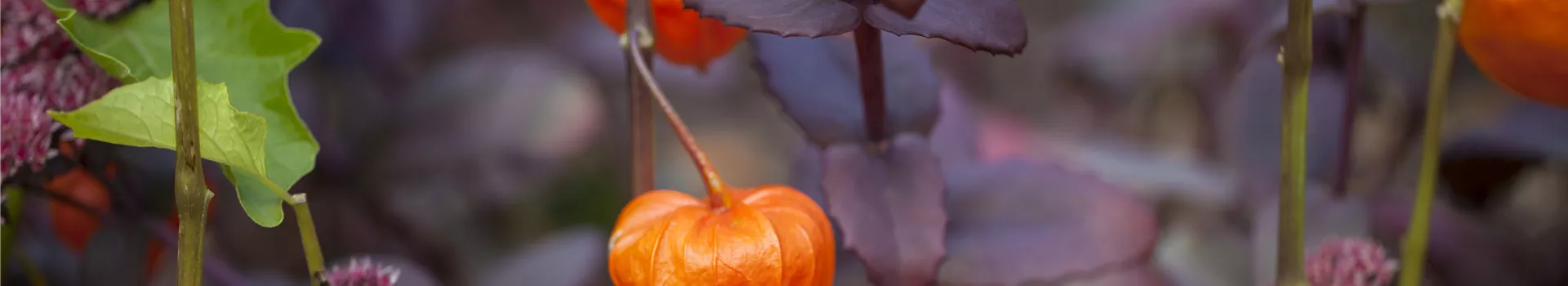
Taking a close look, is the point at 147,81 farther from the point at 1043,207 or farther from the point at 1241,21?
the point at 1241,21

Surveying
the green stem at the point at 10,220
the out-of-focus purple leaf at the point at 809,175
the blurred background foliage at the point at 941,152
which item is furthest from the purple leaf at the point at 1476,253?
the green stem at the point at 10,220

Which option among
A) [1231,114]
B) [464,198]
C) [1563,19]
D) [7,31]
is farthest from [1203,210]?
[7,31]

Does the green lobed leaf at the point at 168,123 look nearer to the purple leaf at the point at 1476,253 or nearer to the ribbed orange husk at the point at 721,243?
the ribbed orange husk at the point at 721,243

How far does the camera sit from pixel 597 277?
411mm

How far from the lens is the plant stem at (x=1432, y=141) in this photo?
0.91 ft

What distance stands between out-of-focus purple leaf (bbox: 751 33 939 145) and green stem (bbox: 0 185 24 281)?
218 millimetres

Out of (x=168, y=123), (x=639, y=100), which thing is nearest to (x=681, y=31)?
(x=639, y=100)

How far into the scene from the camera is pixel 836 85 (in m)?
0.34

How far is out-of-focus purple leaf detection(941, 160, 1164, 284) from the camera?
13.3 inches

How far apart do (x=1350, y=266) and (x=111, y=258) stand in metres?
0.42

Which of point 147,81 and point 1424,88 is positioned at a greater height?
point 147,81

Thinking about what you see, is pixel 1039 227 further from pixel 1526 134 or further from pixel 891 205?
pixel 1526 134

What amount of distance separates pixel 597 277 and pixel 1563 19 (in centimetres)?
32

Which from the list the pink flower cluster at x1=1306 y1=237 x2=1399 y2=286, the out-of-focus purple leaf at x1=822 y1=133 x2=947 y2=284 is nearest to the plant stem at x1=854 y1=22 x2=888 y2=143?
the out-of-focus purple leaf at x1=822 y1=133 x2=947 y2=284
